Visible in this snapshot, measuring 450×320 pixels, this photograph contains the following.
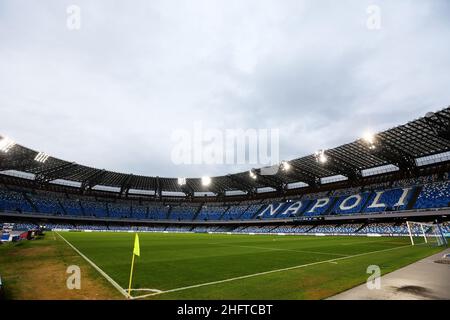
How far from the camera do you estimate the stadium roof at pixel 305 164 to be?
37375 mm

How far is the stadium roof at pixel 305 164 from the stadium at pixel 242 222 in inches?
11.1

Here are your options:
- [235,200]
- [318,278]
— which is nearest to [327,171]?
[235,200]

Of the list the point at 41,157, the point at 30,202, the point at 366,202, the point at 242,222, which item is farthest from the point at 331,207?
the point at 30,202

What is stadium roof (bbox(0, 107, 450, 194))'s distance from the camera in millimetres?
37375

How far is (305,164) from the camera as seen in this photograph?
5575cm

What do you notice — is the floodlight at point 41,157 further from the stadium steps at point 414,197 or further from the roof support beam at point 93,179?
the stadium steps at point 414,197

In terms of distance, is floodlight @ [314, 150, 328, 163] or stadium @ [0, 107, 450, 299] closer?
stadium @ [0, 107, 450, 299]

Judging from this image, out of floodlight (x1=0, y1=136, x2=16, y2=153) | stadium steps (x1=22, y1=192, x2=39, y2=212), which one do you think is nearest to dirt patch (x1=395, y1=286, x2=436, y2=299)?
floodlight (x1=0, y1=136, x2=16, y2=153)

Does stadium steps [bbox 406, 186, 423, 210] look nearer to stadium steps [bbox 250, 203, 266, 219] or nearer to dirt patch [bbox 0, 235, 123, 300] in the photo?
stadium steps [bbox 250, 203, 266, 219]

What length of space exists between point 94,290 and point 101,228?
6756 centimetres

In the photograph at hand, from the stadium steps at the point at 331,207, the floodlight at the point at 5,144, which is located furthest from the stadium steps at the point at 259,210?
the floodlight at the point at 5,144

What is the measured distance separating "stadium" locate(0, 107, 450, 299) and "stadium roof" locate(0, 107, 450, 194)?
283 mm

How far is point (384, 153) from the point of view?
1724 inches
